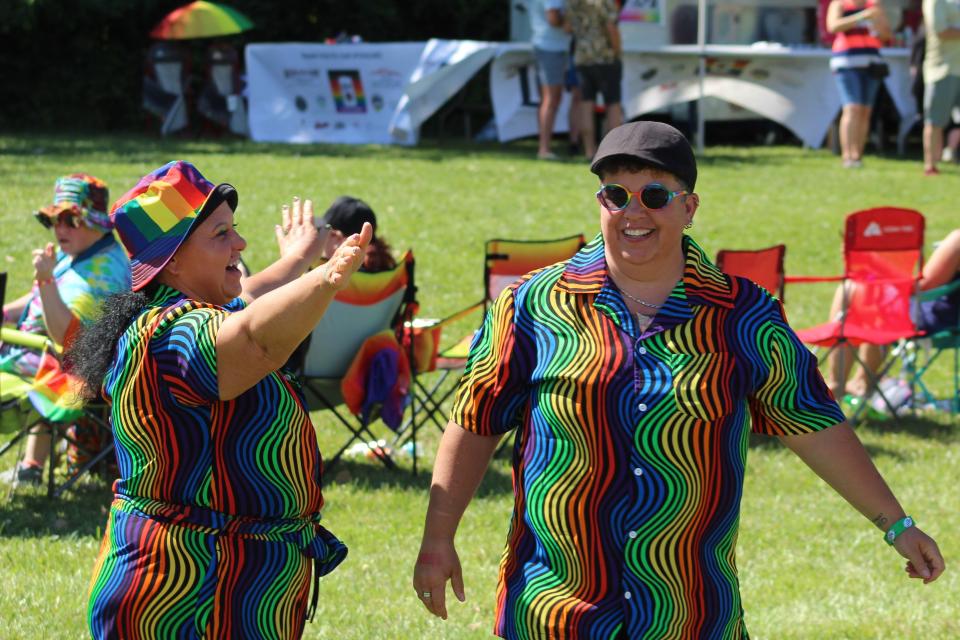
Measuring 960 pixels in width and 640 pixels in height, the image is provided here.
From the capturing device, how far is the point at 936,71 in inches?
Result: 587

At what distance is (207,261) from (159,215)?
5.6 inches

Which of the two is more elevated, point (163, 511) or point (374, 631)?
A: point (163, 511)

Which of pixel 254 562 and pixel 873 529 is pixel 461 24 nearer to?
pixel 873 529

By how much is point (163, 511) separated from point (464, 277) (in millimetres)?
7650

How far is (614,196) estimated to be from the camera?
3090mm

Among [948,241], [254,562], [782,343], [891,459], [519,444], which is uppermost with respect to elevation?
[782,343]

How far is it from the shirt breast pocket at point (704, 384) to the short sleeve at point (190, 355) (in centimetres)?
94

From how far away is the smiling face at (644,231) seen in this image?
3.07 m

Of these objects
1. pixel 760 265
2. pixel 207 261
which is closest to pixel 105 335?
pixel 207 261

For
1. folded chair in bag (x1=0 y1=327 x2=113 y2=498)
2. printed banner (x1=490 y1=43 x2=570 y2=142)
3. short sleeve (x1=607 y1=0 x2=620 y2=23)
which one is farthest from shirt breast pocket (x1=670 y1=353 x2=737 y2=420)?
printed banner (x1=490 y1=43 x2=570 y2=142)

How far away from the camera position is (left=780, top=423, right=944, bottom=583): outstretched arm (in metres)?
3.20

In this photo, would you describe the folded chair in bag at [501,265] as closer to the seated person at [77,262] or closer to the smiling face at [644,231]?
the seated person at [77,262]

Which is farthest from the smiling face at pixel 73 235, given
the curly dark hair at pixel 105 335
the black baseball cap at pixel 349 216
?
the curly dark hair at pixel 105 335

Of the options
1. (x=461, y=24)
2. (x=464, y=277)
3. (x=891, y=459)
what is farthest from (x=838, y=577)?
(x=461, y=24)
